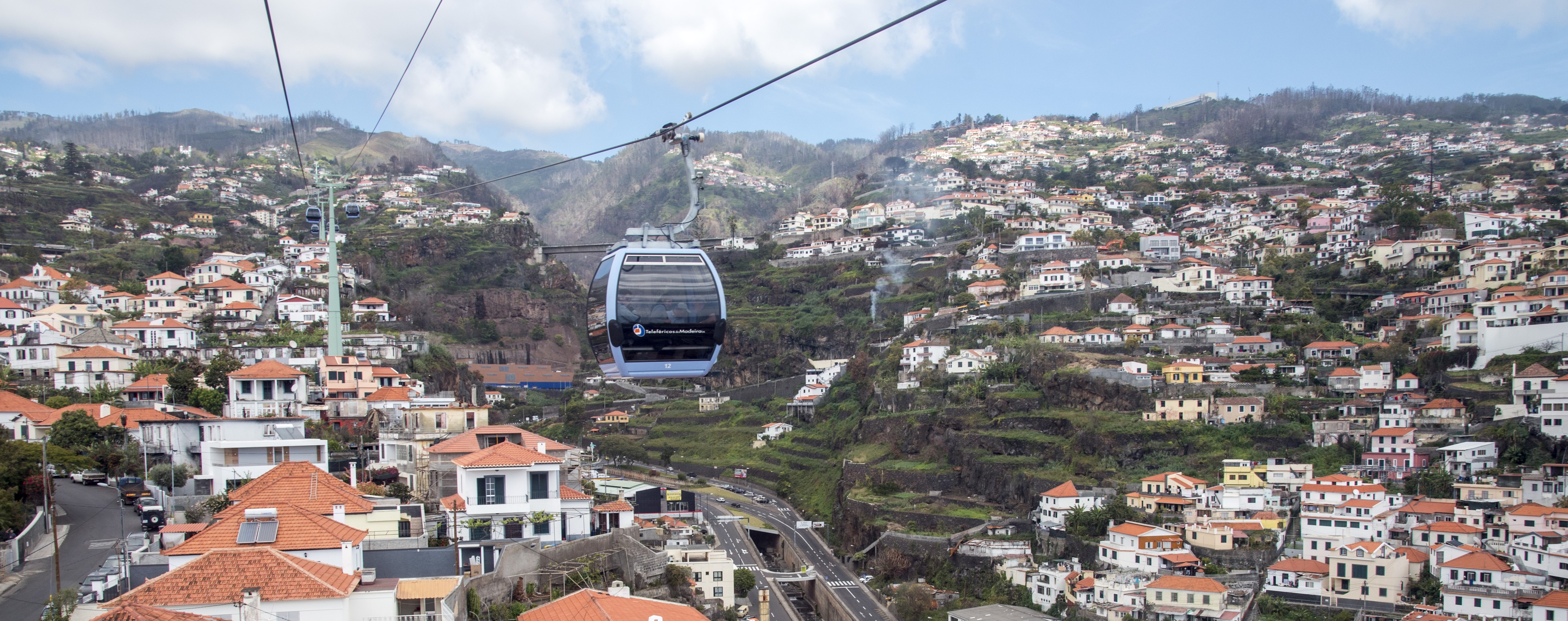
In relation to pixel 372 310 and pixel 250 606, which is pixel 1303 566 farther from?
pixel 372 310

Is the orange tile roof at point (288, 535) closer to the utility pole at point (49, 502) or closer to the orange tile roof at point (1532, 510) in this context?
the utility pole at point (49, 502)

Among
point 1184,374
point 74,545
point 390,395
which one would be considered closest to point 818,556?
point 1184,374

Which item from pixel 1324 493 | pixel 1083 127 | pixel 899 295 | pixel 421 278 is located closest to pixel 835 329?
pixel 899 295

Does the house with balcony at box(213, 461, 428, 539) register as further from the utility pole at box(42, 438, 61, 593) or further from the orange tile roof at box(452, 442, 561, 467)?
the utility pole at box(42, 438, 61, 593)

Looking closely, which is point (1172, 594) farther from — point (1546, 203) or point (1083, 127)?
point (1083, 127)

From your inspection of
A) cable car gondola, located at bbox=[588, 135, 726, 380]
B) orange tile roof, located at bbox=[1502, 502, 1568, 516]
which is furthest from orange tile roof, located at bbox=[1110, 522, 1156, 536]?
cable car gondola, located at bbox=[588, 135, 726, 380]
